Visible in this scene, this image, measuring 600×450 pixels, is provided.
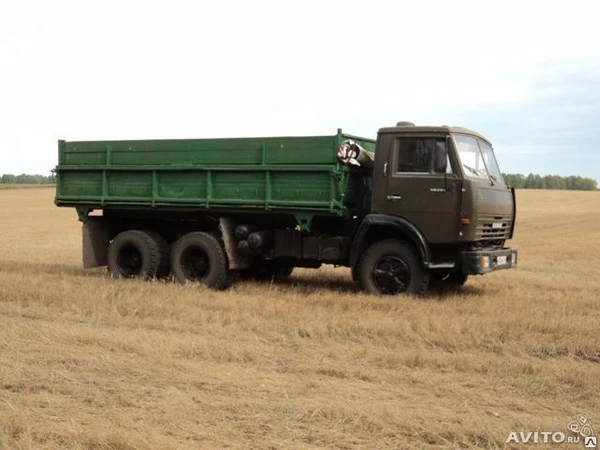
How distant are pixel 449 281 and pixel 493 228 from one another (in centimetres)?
154

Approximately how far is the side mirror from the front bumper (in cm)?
120

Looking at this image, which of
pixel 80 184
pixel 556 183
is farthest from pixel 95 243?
pixel 556 183

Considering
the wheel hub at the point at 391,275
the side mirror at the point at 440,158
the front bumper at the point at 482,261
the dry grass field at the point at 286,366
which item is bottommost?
the dry grass field at the point at 286,366

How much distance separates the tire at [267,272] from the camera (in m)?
12.3

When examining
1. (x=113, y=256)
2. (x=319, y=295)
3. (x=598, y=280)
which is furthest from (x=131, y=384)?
(x=598, y=280)

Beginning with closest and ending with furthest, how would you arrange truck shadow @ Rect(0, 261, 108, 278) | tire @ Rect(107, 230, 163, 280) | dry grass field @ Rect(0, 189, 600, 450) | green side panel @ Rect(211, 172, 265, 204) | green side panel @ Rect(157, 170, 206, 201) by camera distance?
dry grass field @ Rect(0, 189, 600, 450), green side panel @ Rect(211, 172, 265, 204), green side panel @ Rect(157, 170, 206, 201), tire @ Rect(107, 230, 163, 280), truck shadow @ Rect(0, 261, 108, 278)

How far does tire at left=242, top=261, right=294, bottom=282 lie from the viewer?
12.3 metres

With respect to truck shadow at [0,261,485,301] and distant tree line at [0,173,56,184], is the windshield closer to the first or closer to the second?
truck shadow at [0,261,485,301]

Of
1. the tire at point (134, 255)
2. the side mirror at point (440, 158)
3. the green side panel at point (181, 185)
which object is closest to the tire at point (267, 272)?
the tire at point (134, 255)

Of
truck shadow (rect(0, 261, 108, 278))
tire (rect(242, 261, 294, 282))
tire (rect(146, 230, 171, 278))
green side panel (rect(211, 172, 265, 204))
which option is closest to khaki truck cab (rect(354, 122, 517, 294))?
green side panel (rect(211, 172, 265, 204))

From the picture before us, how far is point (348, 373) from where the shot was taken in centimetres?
562

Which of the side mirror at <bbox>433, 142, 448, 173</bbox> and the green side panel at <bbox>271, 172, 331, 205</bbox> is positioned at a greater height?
the side mirror at <bbox>433, 142, 448, 173</bbox>

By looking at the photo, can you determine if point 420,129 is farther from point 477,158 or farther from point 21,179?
point 21,179

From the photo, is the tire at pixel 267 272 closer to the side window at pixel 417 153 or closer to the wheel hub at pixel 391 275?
the wheel hub at pixel 391 275
